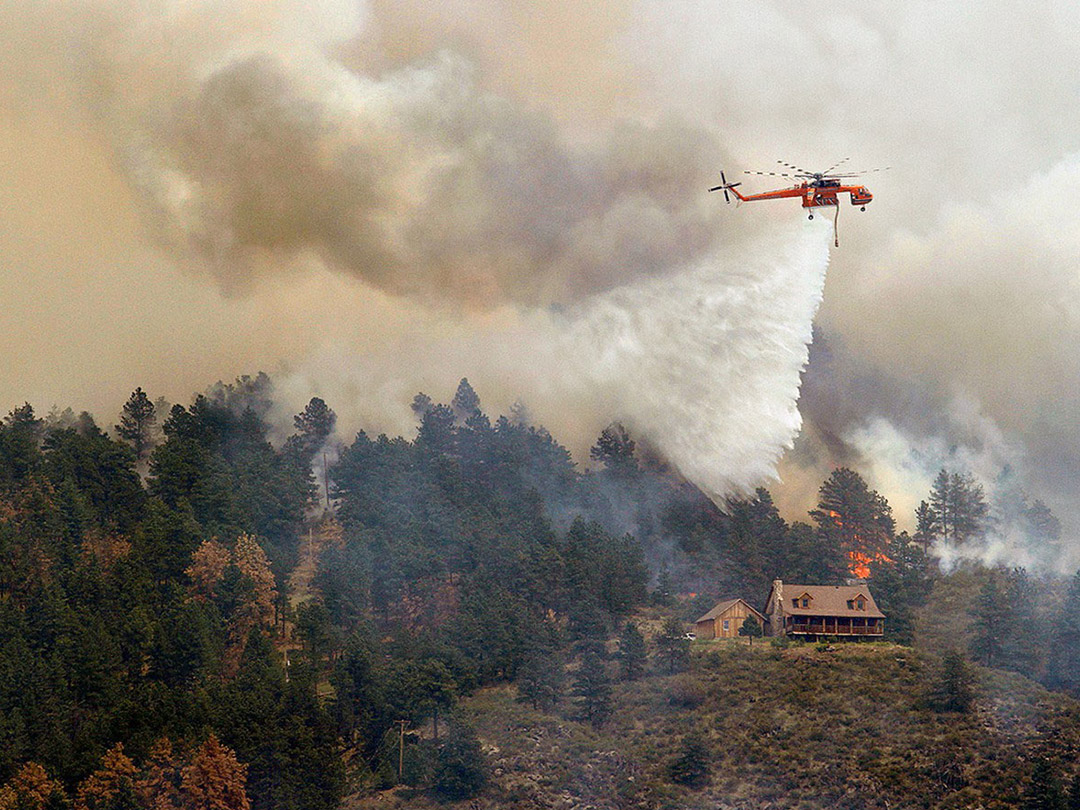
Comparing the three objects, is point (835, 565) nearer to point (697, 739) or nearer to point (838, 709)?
point (838, 709)

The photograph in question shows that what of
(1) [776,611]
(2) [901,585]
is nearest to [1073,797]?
(2) [901,585]

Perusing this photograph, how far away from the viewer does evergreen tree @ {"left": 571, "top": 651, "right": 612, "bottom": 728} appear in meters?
123

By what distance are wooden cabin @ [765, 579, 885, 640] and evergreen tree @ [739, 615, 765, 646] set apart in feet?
4.98

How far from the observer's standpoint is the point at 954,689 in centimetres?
11950

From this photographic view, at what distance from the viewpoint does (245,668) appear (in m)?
121

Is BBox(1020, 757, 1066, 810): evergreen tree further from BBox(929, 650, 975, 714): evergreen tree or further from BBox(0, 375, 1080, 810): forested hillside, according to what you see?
BBox(929, 650, 975, 714): evergreen tree

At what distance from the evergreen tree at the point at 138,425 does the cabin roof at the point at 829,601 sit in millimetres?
73812

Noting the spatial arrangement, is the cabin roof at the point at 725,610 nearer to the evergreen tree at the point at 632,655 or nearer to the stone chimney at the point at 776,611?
the stone chimney at the point at 776,611

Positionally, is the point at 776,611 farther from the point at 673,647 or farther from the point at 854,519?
the point at 854,519

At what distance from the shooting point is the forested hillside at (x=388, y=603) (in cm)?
11050

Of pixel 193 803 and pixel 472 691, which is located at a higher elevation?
pixel 472 691

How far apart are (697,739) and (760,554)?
42.4 metres

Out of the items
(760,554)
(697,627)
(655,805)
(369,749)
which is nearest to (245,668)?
(369,749)

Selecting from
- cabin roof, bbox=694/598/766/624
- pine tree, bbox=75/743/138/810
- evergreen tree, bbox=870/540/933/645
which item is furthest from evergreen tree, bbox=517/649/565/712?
pine tree, bbox=75/743/138/810
